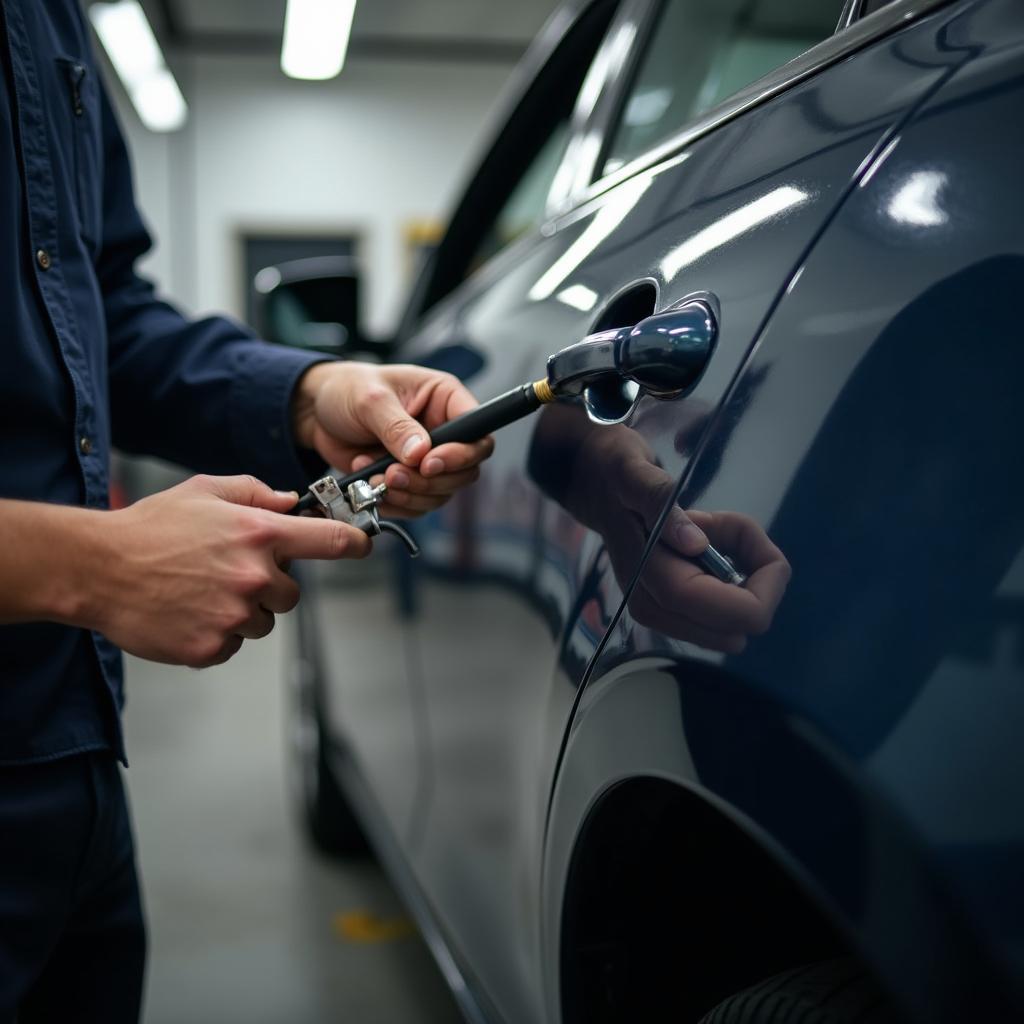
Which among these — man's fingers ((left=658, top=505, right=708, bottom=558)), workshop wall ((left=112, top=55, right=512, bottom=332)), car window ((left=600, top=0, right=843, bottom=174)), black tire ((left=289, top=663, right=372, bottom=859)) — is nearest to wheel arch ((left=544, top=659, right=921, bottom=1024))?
man's fingers ((left=658, top=505, right=708, bottom=558))

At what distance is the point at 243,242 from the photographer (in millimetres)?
8656

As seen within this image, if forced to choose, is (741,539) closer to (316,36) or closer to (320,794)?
(320,794)

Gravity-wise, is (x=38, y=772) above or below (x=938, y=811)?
below

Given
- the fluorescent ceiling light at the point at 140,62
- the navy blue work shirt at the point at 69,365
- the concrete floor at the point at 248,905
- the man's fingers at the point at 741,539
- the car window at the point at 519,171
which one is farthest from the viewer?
the fluorescent ceiling light at the point at 140,62

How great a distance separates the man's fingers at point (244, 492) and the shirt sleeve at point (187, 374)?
0.27 m

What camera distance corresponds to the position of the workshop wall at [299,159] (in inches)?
330

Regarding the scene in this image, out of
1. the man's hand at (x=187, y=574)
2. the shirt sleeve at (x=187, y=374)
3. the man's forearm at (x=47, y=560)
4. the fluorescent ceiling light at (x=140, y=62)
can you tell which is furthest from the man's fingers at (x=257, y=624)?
the fluorescent ceiling light at (x=140, y=62)

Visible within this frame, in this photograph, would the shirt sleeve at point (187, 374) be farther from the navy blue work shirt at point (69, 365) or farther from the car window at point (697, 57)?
the car window at point (697, 57)

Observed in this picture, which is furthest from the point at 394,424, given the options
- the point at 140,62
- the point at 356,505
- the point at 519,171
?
the point at 140,62

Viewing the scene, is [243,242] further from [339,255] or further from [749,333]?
[749,333]

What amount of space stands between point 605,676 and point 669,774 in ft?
0.34

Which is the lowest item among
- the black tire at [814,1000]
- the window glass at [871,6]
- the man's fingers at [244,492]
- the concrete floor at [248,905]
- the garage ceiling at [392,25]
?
the concrete floor at [248,905]

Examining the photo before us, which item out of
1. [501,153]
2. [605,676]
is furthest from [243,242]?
[605,676]

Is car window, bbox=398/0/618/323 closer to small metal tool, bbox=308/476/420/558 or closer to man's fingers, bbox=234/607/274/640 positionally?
small metal tool, bbox=308/476/420/558
